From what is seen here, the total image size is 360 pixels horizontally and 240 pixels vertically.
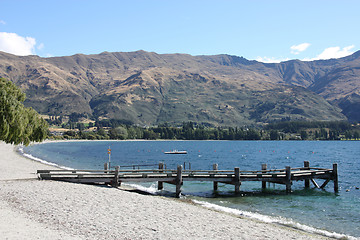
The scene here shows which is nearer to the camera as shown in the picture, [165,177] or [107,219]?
[107,219]

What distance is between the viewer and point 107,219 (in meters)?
20.3

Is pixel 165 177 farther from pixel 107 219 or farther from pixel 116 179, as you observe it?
pixel 107 219

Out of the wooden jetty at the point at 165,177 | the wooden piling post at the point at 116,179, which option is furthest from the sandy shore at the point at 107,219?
the wooden jetty at the point at 165,177

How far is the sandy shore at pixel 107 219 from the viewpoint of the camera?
17.3 metres

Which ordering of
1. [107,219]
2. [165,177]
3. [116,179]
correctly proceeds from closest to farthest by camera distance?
[107,219]
[116,179]
[165,177]

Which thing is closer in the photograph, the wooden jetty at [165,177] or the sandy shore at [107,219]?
the sandy shore at [107,219]

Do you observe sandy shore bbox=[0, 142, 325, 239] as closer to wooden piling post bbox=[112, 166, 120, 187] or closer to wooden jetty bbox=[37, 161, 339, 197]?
wooden piling post bbox=[112, 166, 120, 187]

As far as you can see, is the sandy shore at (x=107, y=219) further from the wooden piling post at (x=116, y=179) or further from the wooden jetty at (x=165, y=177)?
the wooden jetty at (x=165, y=177)

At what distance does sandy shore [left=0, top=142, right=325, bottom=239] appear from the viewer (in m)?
17.3

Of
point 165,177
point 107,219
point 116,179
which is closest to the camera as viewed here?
→ point 107,219

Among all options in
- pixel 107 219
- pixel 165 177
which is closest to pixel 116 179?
pixel 165 177

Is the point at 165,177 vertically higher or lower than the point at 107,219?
higher

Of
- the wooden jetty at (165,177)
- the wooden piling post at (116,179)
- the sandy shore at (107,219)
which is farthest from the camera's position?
the wooden jetty at (165,177)

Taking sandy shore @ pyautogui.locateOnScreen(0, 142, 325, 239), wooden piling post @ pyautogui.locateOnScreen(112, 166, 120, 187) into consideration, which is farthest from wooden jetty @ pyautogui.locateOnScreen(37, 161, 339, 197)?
sandy shore @ pyautogui.locateOnScreen(0, 142, 325, 239)
